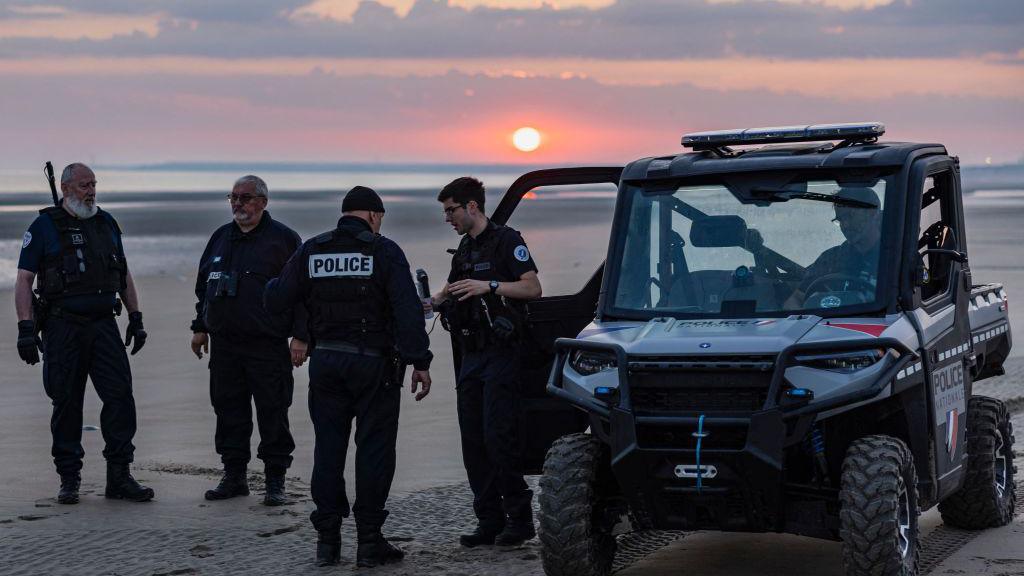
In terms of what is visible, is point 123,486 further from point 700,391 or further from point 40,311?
point 700,391

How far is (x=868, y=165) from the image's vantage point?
679 centimetres

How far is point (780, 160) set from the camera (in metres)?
6.95

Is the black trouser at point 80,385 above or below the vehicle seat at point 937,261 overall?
below

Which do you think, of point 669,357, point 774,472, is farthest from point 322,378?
point 774,472

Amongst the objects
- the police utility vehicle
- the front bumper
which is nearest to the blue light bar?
the police utility vehicle

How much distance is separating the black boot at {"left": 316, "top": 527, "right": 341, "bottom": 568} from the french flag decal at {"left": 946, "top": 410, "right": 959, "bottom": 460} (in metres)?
2.95

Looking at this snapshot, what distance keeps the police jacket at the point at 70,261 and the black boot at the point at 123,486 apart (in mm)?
939

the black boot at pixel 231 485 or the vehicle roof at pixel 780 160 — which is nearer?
the vehicle roof at pixel 780 160

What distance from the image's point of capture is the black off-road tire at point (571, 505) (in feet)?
20.9

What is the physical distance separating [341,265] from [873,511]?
2.87 metres

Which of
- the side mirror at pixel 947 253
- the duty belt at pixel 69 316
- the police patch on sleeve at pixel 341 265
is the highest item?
the police patch on sleeve at pixel 341 265

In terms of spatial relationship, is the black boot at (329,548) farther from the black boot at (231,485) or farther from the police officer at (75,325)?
the police officer at (75,325)

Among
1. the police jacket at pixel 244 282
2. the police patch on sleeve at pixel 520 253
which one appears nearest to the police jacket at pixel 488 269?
the police patch on sleeve at pixel 520 253

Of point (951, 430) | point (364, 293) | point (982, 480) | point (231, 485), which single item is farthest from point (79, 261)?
point (982, 480)
